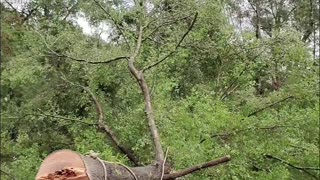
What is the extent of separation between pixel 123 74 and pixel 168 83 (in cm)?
76

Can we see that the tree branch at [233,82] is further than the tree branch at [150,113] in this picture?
Yes

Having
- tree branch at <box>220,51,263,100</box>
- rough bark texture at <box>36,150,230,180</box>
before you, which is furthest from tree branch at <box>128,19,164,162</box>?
tree branch at <box>220,51,263,100</box>

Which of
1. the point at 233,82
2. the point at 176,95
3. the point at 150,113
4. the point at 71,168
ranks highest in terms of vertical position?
the point at 233,82

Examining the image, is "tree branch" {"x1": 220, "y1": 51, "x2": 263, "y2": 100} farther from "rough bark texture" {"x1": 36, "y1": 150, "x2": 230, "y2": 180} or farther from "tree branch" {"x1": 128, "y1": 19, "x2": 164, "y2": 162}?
"rough bark texture" {"x1": 36, "y1": 150, "x2": 230, "y2": 180}

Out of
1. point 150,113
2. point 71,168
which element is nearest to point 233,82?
point 150,113

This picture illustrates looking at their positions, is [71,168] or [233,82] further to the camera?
[233,82]

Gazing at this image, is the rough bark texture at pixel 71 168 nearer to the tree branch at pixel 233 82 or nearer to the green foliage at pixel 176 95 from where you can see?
the green foliage at pixel 176 95

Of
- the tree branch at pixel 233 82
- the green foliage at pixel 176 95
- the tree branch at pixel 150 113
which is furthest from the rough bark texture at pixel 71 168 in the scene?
the tree branch at pixel 233 82

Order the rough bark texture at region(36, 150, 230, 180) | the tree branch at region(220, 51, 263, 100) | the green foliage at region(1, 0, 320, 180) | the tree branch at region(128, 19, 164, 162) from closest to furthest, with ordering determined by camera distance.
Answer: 1. the rough bark texture at region(36, 150, 230, 180)
2. the tree branch at region(128, 19, 164, 162)
3. the green foliage at region(1, 0, 320, 180)
4. the tree branch at region(220, 51, 263, 100)

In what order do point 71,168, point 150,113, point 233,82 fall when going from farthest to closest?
point 233,82, point 150,113, point 71,168

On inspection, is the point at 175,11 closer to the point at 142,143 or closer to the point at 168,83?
the point at 168,83

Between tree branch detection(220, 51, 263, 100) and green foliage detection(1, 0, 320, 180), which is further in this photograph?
tree branch detection(220, 51, 263, 100)

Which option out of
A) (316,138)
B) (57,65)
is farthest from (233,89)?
(57,65)

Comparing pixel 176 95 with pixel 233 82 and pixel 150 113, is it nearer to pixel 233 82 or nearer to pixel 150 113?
pixel 233 82
